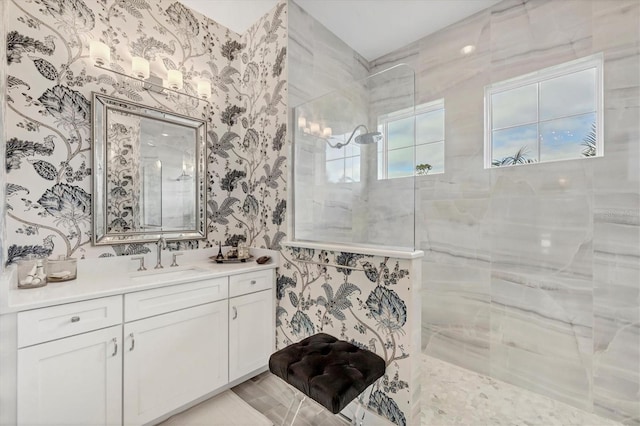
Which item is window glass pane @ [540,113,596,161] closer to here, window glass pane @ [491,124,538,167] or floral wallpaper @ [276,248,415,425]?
window glass pane @ [491,124,538,167]

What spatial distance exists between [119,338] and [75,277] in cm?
52

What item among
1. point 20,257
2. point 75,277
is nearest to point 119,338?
point 75,277

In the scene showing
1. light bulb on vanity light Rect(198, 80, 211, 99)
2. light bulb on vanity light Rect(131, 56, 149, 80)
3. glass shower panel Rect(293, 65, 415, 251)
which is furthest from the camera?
light bulb on vanity light Rect(198, 80, 211, 99)

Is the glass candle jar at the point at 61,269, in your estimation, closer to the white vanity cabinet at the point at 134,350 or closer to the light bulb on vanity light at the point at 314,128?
the white vanity cabinet at the point at 134,350

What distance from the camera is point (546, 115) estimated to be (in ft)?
6.37

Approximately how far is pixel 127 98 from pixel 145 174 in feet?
1.73

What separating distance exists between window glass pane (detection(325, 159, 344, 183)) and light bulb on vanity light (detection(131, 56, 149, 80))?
1.45 m

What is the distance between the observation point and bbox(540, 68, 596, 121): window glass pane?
1.78 meters

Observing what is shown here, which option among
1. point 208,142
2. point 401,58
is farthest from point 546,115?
point 208,142

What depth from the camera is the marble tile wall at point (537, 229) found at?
164cm

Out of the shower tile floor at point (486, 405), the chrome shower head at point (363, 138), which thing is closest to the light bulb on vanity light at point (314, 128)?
the chrome shower head at point (363, 138)

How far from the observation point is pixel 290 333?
2139mm

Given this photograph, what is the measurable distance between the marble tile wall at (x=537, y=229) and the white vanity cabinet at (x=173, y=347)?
1773 mm

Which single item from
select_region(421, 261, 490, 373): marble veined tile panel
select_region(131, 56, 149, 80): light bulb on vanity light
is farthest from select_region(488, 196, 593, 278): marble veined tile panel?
select_region(131, 56, 149, 80): light bulb on vanity light
